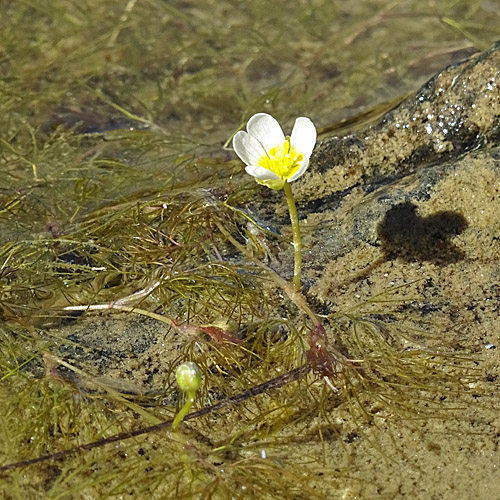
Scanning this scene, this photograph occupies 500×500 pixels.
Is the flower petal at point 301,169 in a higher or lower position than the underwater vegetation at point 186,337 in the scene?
higher

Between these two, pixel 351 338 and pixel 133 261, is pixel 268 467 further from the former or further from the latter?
pixel 133 261

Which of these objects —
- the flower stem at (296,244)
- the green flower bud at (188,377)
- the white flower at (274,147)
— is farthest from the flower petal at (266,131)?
the green flower bud at (188,377)

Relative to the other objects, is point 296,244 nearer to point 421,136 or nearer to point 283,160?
point 283,160

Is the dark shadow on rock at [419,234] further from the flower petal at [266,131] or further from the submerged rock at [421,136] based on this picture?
the flower petal at [266,131]

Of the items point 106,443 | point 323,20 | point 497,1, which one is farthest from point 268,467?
point 497,1

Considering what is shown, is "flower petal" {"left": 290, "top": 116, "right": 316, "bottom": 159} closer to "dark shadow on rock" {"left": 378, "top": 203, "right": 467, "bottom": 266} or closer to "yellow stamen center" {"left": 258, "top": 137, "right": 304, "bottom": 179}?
"yellow stamen center" {"left": 258, "top": 137, "right": 304, "bottom": 179}

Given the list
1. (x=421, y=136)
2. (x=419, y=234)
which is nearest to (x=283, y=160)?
(x=419, y=234)
